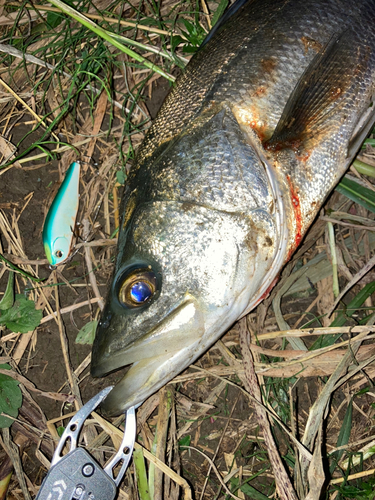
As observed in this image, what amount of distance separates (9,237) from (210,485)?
207 cm

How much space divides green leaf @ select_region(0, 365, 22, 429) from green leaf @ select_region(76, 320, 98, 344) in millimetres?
501

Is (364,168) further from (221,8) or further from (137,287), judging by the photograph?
(137,287)

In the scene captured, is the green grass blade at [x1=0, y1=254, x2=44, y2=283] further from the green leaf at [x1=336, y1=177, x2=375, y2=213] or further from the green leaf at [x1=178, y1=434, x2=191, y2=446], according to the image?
the green leaf at [x1=336, y1=177, x2=375, y2=213]

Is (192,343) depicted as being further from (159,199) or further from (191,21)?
(191,21)

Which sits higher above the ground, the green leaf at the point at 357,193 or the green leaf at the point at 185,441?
the green leaf at the point at 357,193

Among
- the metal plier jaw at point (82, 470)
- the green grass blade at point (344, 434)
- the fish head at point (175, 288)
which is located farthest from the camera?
the green grass blade at point (344, 434)

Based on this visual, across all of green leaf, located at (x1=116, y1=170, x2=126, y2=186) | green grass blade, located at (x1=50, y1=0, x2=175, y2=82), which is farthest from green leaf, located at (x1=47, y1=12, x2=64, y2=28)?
green leaf, located at (x1=116, y1=170, x2=126, y2=186)

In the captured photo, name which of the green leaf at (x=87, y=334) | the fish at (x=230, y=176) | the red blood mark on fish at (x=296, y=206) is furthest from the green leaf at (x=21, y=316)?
the red blood mark on fish at (x=296, y=206)

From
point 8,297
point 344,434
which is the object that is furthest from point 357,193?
point 8,297

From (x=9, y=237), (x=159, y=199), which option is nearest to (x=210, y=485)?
(x=159, y=199)

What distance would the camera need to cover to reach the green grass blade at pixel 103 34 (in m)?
2.63

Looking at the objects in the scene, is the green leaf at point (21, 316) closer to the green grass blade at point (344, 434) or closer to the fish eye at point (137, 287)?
the fish eye at point (137, 287)

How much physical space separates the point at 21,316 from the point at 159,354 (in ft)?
4.34

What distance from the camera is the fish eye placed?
1.78m
